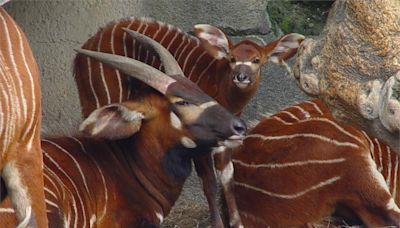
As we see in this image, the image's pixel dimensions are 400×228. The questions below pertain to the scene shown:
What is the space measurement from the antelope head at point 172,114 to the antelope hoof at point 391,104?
1045 mm

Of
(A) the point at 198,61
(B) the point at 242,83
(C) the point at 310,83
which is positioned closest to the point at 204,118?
(C) the point at 310,83

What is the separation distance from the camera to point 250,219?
18.0 feet

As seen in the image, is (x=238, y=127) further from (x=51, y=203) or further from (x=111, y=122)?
(x=51, y=203)

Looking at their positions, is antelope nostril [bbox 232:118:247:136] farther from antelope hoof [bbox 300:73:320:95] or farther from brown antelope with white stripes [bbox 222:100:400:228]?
brown antelope with white stripes [bbox 222:100:400:228]

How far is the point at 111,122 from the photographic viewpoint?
4.75 metres

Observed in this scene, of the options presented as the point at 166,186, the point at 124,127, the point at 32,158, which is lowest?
the point at 166,186

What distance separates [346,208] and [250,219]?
1.83 feet

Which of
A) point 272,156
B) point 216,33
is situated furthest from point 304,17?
point 272,156

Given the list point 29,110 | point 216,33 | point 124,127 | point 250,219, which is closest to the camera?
point 29,110

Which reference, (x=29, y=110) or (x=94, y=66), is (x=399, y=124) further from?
(x=94, y=66)

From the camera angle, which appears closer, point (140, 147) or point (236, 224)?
point (140, 147)

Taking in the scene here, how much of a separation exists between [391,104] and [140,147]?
1.56 m

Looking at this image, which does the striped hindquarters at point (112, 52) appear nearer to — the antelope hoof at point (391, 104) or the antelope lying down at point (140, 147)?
the antelope lying down at point (140, 147)


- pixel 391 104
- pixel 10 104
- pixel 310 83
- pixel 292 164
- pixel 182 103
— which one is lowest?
pixel 292 164
